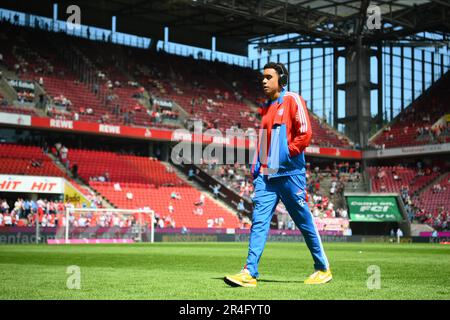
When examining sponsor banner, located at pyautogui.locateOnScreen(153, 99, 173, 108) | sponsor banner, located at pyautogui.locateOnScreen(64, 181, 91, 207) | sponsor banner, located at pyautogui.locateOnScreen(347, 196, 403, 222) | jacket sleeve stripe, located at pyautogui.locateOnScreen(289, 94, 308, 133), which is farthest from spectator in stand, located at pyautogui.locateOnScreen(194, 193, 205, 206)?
jacket sleeve stripe, located at pyautogui.locateOnScreen(289, 94, 308, 133)

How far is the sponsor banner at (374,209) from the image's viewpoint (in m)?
49.2

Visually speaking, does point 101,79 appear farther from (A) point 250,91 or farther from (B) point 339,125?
(B) point 339,125

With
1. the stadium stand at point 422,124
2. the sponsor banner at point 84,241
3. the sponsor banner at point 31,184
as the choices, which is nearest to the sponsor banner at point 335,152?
the stadium stand at point 422,124

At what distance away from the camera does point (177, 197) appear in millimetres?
46812

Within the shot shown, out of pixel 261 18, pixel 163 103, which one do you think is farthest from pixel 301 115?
pixel 163 103

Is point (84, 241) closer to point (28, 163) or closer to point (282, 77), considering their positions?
point (28, 163)

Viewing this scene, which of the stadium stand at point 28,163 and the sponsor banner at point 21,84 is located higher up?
the sponsor banner at point 21,84

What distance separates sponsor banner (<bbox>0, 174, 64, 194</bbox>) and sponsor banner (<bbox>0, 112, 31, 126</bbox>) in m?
4.05

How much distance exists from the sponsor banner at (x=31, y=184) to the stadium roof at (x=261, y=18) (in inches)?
616

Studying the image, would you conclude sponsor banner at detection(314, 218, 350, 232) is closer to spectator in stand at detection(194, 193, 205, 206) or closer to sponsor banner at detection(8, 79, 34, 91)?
spectator in stand at detection(194, 193, 205, 206)

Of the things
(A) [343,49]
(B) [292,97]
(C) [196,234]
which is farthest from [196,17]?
(B) [292,97]

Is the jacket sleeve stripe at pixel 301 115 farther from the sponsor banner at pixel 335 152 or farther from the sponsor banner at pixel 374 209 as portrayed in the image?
the sponsor banner at pixel 335 152

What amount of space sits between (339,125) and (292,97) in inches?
2250

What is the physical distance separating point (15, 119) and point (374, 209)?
981 inches
